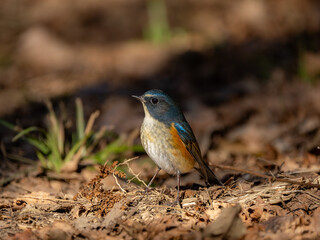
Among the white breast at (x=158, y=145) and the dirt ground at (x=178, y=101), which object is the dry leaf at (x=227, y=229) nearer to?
the dirt ground at (x=178, y=101)

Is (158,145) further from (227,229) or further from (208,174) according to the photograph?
(227,229)

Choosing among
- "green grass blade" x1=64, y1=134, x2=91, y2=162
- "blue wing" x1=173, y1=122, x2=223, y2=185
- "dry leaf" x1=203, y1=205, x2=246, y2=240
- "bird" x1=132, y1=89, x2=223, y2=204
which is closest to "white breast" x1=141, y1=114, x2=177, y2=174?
"bird" x1=132, y1=89, x2=223, y2=204

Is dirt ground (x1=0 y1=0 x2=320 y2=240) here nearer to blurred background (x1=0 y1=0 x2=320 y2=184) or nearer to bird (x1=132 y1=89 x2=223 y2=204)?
blurred background (x1=0 y1=0 x2=320 y2=184)

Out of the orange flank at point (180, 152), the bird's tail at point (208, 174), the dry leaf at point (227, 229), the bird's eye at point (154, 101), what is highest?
the bird's eye at point (154, 101)

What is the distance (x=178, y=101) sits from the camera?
9.11 m

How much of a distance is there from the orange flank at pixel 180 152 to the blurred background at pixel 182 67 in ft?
4.63

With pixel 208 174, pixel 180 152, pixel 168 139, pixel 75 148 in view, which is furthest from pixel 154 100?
pixel 75 148

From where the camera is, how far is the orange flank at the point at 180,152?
192 inches

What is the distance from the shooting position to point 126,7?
1448 cm

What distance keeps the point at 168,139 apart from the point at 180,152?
202 millimetres

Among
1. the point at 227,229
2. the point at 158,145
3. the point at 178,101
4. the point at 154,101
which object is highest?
the point at 154,101

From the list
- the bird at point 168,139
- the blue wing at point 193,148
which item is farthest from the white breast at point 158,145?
the blue wing at point 193,148

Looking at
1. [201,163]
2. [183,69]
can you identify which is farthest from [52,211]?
[183,69]

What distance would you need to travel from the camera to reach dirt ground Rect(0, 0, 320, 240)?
13.4 feet
